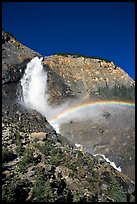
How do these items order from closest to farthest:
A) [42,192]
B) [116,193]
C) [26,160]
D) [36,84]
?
[42,192] < [116,193] < [26,160] < [36,84]

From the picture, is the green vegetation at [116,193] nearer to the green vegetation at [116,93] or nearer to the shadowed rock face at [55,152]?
the shadowed rock face at [55,152]

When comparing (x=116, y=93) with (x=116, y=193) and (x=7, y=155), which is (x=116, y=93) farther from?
(x=7, y=155)

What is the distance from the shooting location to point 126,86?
67.9 metres

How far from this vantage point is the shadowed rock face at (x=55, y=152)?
71.3 feet

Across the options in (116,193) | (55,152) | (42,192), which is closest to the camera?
(42,192)

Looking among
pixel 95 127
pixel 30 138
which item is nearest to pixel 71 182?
pixel 30 138

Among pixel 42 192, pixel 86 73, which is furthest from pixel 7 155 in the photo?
pixel 86 73

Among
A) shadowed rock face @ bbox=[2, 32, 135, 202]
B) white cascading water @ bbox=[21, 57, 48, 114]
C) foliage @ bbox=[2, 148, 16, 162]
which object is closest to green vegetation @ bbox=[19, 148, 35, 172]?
shadowed rock face @ bbox=[2, 32, 135, 202]

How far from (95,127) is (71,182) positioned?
2890 centimetres

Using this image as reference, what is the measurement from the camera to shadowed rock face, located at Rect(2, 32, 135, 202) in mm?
21719

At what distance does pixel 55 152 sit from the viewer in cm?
2788

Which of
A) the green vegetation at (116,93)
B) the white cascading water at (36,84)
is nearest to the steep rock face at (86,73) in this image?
the green vegetation at (116,93)

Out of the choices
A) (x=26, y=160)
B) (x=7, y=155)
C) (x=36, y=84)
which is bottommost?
(x=26, y=160)

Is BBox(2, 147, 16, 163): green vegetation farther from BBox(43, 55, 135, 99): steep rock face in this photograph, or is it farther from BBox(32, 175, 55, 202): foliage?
BBox(43, 55, 135, 99): steep rock face
